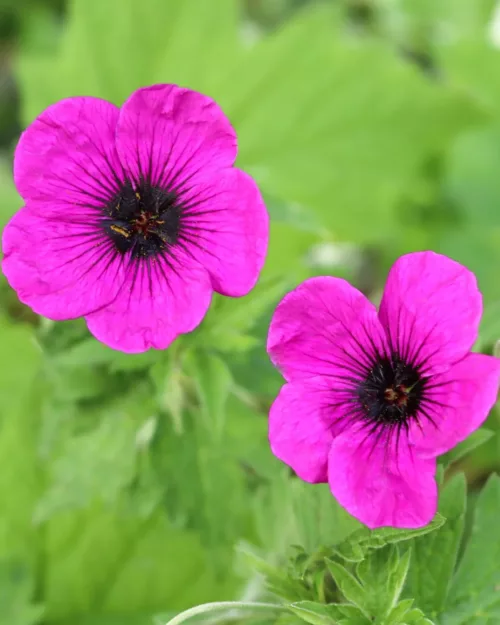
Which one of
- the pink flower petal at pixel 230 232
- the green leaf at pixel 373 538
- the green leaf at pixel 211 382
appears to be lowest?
the green leaf at pixel 373 538

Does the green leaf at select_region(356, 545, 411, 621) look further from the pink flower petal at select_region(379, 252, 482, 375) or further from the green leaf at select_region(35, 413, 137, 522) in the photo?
the green leaf at select_region(35, 413, 137, 522)

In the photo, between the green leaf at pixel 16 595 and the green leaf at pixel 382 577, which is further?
the green leaf at pixel 16 595

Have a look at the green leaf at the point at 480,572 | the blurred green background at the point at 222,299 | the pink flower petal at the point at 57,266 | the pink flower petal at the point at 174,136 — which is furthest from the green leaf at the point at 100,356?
the green leaf at the point at 480,572

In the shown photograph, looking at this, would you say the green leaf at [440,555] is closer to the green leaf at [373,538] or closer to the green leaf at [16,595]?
the green leaf at [373,538]

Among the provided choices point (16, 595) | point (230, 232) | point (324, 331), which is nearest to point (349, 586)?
point (324, 331)

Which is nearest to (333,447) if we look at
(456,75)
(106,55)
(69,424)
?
(69,424)

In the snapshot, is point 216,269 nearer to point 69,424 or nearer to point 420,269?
point 420,269
